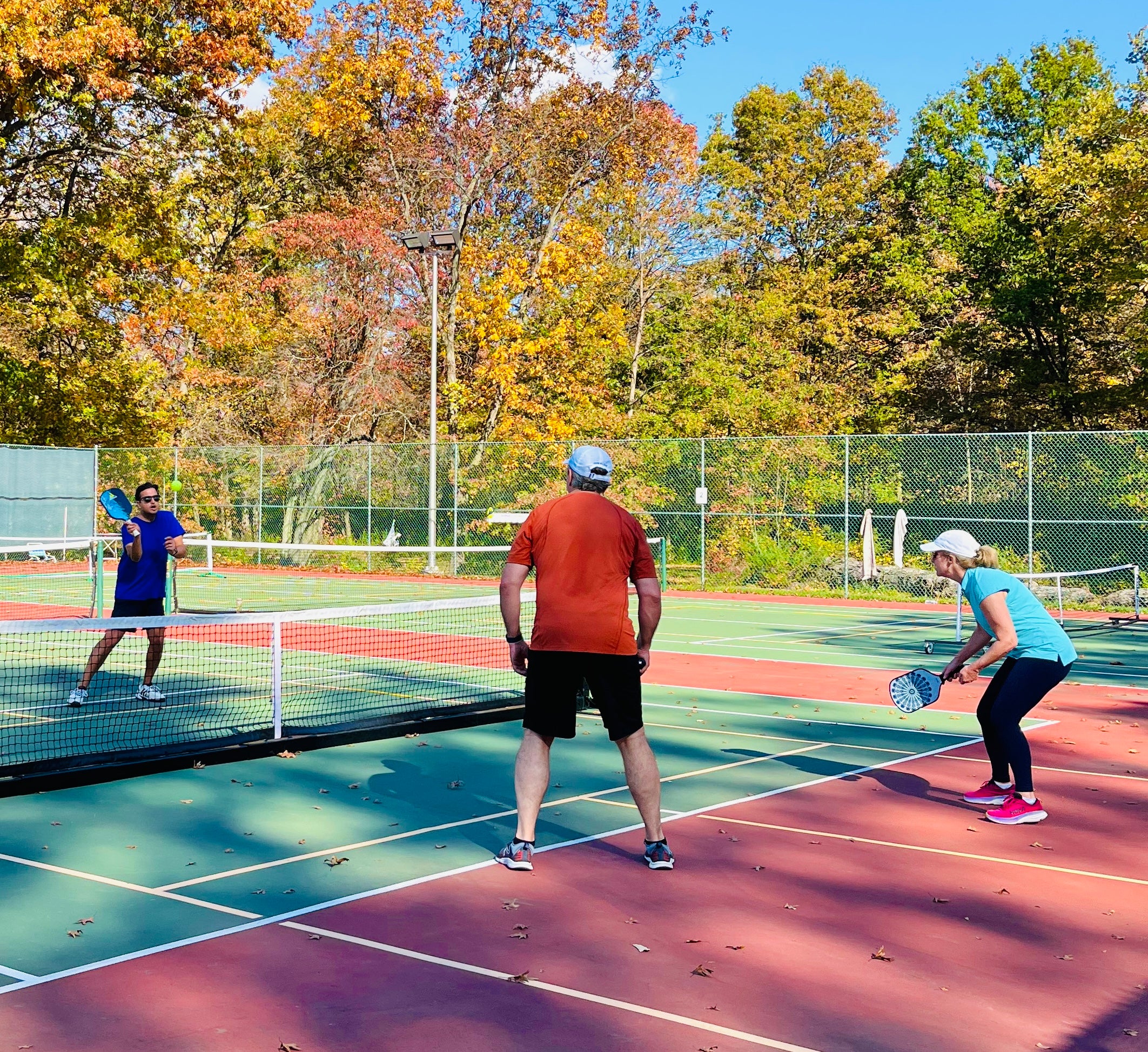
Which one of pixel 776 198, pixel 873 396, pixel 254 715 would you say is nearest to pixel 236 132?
pixel 776 198

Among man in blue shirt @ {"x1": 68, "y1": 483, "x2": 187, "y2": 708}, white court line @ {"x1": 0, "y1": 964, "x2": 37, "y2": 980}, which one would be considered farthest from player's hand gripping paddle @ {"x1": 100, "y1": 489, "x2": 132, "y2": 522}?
white court line @ {"x1": 0, "y1": 964, "x2": 37, "y2": 980}

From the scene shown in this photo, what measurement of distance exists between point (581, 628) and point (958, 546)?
2.41m

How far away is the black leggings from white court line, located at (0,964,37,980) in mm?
4951

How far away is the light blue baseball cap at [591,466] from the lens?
20.5 feet

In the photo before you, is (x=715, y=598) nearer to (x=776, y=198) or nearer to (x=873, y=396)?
(x=873, y=396)

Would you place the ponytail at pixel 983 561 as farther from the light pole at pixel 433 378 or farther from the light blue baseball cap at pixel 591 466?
the light pole at pixel 433 378

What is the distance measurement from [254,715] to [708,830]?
483cm

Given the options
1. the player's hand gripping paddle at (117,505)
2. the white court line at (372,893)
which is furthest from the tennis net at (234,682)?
the white court line at (372,893)

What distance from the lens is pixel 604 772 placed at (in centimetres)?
873

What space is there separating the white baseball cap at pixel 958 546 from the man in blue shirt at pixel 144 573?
19.8 ft

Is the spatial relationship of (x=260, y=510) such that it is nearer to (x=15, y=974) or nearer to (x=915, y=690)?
(x=915, y=690)

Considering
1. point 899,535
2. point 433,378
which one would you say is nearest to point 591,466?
point 899,535

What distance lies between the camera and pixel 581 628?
6.06 m

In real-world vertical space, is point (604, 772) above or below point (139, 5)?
below
